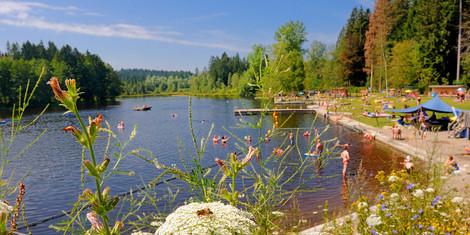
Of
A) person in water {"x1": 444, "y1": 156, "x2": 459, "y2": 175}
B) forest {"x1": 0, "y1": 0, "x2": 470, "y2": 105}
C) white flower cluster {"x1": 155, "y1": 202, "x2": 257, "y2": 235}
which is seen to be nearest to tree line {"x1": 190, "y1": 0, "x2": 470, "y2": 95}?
forest {"x1": 0, "y1": 0, "x2": 470, "y2": 105}

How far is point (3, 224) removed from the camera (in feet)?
4.46

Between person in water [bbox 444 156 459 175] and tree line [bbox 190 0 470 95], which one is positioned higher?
tree line [bbox 190 0 470 95]

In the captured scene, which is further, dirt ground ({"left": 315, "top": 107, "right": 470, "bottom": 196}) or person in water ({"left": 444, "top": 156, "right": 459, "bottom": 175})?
dirt ground ({"left": 315, "top": 107, "right": 470, "bottom": 196})

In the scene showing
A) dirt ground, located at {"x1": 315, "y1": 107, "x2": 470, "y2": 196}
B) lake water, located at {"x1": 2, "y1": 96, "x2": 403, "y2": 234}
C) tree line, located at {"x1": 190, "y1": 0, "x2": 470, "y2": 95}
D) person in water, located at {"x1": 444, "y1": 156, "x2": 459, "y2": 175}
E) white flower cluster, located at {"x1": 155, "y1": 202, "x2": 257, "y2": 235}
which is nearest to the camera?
white flower cluster, located at {"x1": 155, "y1": 202, "x2": 257, "y2": 235}

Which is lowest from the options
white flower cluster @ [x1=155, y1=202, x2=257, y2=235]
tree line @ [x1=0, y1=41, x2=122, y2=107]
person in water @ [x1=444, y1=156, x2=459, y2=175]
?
person in water @ [x1=444, y1=156, x2=459, y2=175]

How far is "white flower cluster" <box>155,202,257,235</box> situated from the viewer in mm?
1524

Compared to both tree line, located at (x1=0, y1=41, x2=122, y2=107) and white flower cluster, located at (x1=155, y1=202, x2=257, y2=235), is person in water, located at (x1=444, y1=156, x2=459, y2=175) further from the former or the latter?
tree line, located at (x1=0, y1=41, x2=122, y2=107)

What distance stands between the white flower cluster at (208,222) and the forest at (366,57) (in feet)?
55.1

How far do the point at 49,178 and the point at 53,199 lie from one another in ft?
14.2

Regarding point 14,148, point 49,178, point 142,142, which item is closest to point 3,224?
point 49,178

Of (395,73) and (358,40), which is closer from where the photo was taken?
(395,73)

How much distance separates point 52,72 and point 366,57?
75344 mm

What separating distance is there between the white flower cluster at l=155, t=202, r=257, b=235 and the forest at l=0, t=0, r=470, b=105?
16795 mm

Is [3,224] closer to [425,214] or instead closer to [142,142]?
[425,214]
